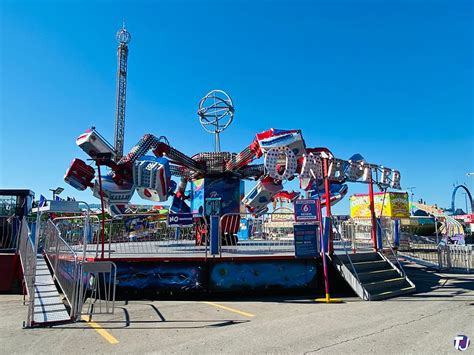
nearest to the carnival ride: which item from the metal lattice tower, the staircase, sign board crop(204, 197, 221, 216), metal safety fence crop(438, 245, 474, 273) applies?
sign board crop(204, 197, 221, 216)

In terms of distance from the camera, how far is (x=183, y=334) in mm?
6559

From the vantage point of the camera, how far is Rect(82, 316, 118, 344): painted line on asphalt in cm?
623

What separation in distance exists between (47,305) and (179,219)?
4.53 meters

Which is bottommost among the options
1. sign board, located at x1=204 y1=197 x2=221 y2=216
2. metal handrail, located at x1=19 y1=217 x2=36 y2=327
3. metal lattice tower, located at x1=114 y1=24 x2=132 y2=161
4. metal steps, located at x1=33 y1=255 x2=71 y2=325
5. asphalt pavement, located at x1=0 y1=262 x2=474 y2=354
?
asphalt pavement, located at x1=0 y1=262 x2=474 y2=354

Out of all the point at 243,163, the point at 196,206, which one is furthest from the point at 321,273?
the point at 196,206

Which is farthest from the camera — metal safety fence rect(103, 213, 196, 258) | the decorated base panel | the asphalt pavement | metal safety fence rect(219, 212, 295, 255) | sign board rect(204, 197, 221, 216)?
sign board rect(204, 197, 221, 216)

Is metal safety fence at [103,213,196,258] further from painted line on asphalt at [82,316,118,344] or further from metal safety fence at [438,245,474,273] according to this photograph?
metal safety fence at [438,245,474,273]

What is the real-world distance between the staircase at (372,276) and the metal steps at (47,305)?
6745 mm

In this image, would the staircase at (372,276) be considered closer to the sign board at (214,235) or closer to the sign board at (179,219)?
the sign board at (214,235)

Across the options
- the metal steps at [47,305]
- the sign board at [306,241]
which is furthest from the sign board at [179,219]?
the metal steps at [47,305]

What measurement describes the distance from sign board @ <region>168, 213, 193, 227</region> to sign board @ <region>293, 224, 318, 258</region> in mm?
3197

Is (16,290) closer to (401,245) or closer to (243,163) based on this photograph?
(243,163)

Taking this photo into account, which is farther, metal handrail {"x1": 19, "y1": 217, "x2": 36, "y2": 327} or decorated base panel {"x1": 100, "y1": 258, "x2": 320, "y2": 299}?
decorated base panel {"x1": 100, "y1": 258, "x2": 320, "y2": 299}

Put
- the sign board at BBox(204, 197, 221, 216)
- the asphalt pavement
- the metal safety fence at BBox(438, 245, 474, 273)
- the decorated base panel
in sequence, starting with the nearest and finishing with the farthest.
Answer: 1. the asphalt pavement
2. the decorated base panel
3. the metal safety fence at BBox(438, 245, 474, 273)
4. the sign board at BBox(204, 197, 221, 216)
